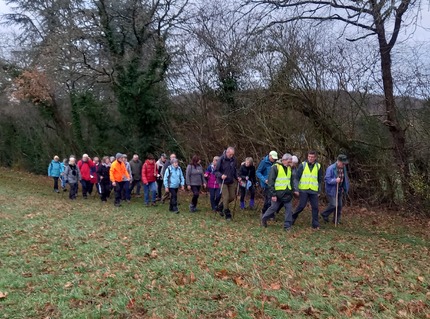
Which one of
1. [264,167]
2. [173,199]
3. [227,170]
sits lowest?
[173,199]

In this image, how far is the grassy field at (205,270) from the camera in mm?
5062

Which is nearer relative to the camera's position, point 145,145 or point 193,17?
point 193,17

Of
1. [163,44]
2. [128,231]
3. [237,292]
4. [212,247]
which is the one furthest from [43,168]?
[237,292]

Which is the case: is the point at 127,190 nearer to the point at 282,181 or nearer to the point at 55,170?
the point at 55,170

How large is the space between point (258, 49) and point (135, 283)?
510 inches

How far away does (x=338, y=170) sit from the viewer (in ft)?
38.6

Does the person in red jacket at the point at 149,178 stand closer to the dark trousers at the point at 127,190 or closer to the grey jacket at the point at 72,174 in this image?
the dark trousers at the point at 127,190

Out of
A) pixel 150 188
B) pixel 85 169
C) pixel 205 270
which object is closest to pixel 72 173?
pixel 85 169

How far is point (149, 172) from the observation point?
51.3 ft

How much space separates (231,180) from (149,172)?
469 cm

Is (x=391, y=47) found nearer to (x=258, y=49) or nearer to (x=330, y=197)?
(x=258, y=49)

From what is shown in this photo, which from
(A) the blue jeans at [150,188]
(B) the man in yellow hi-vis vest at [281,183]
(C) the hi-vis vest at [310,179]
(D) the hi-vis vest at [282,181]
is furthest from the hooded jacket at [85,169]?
(C) the hi-vis vest at [310,179]

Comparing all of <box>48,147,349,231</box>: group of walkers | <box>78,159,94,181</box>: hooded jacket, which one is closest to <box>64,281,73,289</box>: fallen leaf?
<box>48,147,349,231</box>: group of walkers

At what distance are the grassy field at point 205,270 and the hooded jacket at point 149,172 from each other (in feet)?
12.8
